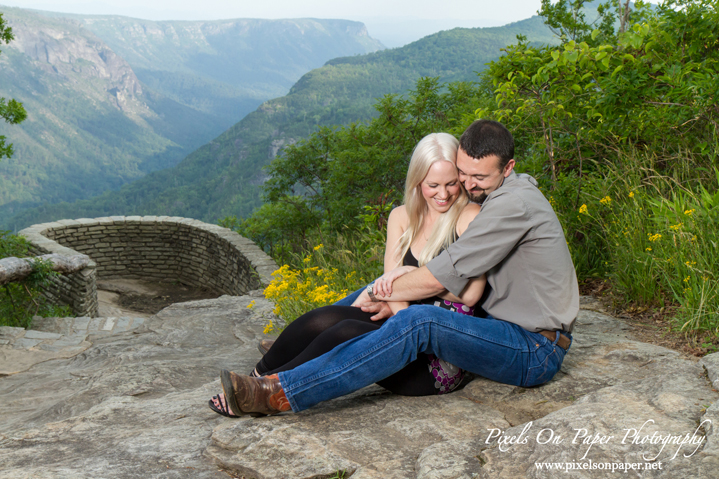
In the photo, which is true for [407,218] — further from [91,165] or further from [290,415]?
[91,165]

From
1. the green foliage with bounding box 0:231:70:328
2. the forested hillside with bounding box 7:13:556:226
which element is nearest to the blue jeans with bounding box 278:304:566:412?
the green foliage with bounding box 0:231:70:328

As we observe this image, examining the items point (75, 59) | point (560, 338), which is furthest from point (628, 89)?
point (75, 59)

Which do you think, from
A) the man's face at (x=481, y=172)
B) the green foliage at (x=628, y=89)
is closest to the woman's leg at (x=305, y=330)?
the man's face at (x=481, y=172)

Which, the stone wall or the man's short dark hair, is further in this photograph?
the stone wall

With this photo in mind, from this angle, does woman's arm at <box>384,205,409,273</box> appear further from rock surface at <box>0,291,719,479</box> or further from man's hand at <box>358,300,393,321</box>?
rock surface at <box>0,291,719,479</box>

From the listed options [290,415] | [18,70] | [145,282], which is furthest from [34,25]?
[290,415]

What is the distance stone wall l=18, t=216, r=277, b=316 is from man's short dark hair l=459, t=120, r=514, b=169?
25.2 ft

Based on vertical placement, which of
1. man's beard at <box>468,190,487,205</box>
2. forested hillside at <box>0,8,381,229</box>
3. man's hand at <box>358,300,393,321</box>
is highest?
forested hillside at <box>0,8,381,229</box>

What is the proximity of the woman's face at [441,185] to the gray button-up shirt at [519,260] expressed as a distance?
27 centimetres

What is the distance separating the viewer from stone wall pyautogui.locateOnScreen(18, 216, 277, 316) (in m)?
9.89

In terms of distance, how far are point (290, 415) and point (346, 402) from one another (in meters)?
0.26

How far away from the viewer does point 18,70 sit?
142000mm

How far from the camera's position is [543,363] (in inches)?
75.5

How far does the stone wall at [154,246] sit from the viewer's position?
9891mm
